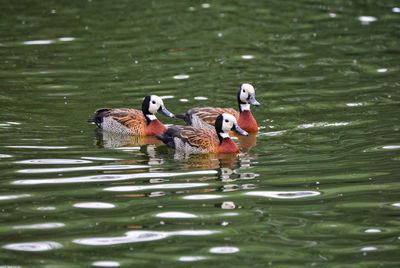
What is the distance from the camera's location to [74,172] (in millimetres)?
10312

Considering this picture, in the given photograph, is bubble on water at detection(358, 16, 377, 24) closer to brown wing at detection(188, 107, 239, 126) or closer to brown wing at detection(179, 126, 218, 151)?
brown wing at detection(188, 107, 239, 126)

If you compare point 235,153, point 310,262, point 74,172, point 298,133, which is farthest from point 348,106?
point 310,262

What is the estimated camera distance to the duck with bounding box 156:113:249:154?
1211 centimetres

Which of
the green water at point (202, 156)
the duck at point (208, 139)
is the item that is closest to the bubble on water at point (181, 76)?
the green water at point (202, 156)

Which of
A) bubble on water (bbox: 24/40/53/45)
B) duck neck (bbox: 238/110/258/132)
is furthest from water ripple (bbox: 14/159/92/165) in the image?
bubble on water (bbox: 24/40/53/45)

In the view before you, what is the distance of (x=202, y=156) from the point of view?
39.5ft

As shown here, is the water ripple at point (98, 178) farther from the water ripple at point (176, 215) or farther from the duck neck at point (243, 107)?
the duck neck at point (243, 107)

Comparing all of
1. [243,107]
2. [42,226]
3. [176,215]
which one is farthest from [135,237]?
[243,107]

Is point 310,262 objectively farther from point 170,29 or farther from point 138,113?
point 170,29

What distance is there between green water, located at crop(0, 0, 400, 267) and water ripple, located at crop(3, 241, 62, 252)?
0.08 ft

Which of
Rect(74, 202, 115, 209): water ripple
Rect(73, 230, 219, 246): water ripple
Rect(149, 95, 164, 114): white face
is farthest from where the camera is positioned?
Rect(149, 95, 164, 114): white face

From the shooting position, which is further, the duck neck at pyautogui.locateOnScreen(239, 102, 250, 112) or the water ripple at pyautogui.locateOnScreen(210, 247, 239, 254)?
the duck neck at pyautogui.locateOnScreen(239, 102, 250, 112)

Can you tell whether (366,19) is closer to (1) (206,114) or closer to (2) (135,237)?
(1) (206,114)

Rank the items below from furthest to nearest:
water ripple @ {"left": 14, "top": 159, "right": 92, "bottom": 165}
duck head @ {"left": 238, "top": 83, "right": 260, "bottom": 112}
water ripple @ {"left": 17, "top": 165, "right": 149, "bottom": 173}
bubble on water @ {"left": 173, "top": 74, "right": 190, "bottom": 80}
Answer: bubble on water @ {"left": 173, "top": 74, "right": 190, "bottom": 80} < duck head @ {"left": 238, "top": 83, "right": 260, "bottom": 112} < water ripple @ {"left": 14, "top": 159, "right": 92, "bottom": 165} < water ripple @ {"left": 17, "top": 165, "right": 149, "bottom": 173}
